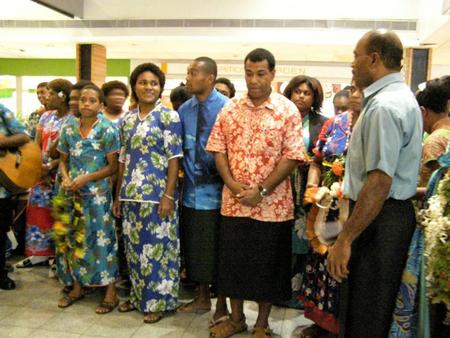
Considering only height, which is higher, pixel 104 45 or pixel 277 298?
pixel 104 45

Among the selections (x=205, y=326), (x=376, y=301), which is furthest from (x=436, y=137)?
(x=205, y=326)

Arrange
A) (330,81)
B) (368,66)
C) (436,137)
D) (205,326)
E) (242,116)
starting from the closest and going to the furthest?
(368,66) < (436,137) < (242,116) < (205,326) < (330,81)

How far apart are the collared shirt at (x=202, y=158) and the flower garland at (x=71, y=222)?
2.55 ft

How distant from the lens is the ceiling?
25.8 ft

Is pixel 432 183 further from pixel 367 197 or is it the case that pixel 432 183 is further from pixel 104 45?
pixel 104 45

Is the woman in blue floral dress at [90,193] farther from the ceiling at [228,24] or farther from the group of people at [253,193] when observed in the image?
the ceiling at [228,24]

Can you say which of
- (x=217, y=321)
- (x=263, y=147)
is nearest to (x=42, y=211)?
(x=217, y=321)

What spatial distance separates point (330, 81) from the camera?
11.0 metres

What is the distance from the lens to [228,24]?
8.34 metres

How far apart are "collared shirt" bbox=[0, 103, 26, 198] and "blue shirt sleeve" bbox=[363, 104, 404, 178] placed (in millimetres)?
2593

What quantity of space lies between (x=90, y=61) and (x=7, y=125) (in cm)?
663

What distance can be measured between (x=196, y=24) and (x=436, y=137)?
6.87 meters

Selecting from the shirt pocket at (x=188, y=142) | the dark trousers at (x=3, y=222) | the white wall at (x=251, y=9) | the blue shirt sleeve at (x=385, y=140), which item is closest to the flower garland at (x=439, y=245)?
the blue shirt sleeve at (x=385, y=140)

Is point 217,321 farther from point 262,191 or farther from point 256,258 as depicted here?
point 262,191
